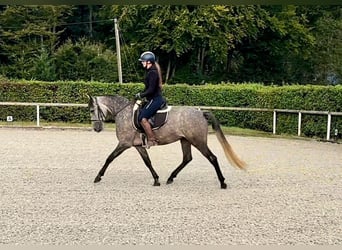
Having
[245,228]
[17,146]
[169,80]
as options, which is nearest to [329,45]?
[169,80]

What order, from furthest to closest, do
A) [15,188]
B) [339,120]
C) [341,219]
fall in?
[339,120] < [15,188] < [341,219]

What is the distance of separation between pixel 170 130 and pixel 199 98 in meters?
13.2

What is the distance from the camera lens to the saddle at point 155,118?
26.5 ft

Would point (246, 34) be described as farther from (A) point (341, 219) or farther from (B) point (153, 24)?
(A) point (341, 219)

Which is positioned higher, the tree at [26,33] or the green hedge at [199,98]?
the tree at [26,33]

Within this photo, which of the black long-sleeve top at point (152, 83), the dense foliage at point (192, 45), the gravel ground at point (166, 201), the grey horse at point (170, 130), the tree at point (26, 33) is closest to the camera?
the gravel ground at point (166, 201)

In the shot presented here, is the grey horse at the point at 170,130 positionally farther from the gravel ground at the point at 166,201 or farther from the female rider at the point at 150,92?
the gravel ground at the point at 166,201

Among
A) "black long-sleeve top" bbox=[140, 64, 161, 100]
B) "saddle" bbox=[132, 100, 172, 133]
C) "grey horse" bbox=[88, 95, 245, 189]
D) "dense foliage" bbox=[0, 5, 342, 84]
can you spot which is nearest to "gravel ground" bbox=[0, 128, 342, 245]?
"grey horse" bbox=[88, 95, 245, 189]

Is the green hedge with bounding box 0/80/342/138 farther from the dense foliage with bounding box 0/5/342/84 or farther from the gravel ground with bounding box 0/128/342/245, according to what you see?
the dense foliage with bounding box 0/5/342/84

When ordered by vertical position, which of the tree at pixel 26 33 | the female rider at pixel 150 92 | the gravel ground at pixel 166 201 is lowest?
the gravel ground at pixel 166 201

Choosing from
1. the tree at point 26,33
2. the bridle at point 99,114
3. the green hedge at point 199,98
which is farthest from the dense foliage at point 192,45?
the bridle at point 99,114

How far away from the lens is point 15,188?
7652 mm

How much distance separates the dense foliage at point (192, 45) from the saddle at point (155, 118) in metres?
22.7

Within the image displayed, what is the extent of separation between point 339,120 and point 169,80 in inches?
727
